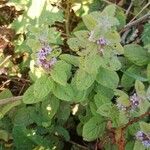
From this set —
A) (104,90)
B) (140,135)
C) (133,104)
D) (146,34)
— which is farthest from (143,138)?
(146,34)

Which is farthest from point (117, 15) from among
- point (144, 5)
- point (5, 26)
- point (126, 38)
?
point (5, 26)

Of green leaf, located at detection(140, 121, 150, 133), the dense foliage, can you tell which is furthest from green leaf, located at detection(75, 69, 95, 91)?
green leaf, located at detection(140, 121, 150, 133)

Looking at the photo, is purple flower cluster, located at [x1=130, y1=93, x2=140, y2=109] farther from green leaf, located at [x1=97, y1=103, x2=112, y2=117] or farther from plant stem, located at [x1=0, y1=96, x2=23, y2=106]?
plant stem, located at [x1=0, y1=96, x2=23, y2=106]

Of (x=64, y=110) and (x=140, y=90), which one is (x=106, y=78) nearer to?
(x=140, y=90)

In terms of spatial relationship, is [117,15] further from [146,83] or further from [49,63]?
[49,63]

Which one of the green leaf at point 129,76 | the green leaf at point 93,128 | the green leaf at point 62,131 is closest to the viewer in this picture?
the green leaf at point 93,128

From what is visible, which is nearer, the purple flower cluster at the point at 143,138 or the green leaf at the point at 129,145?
the purple flower cluster at the point at 143,138

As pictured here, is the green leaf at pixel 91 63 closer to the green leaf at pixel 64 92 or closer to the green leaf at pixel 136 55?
the green leaf at pixel 64 92

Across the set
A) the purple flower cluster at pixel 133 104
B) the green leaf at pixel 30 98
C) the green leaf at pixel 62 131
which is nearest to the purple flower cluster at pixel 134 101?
the purple flower cluster at pixel 133 104
